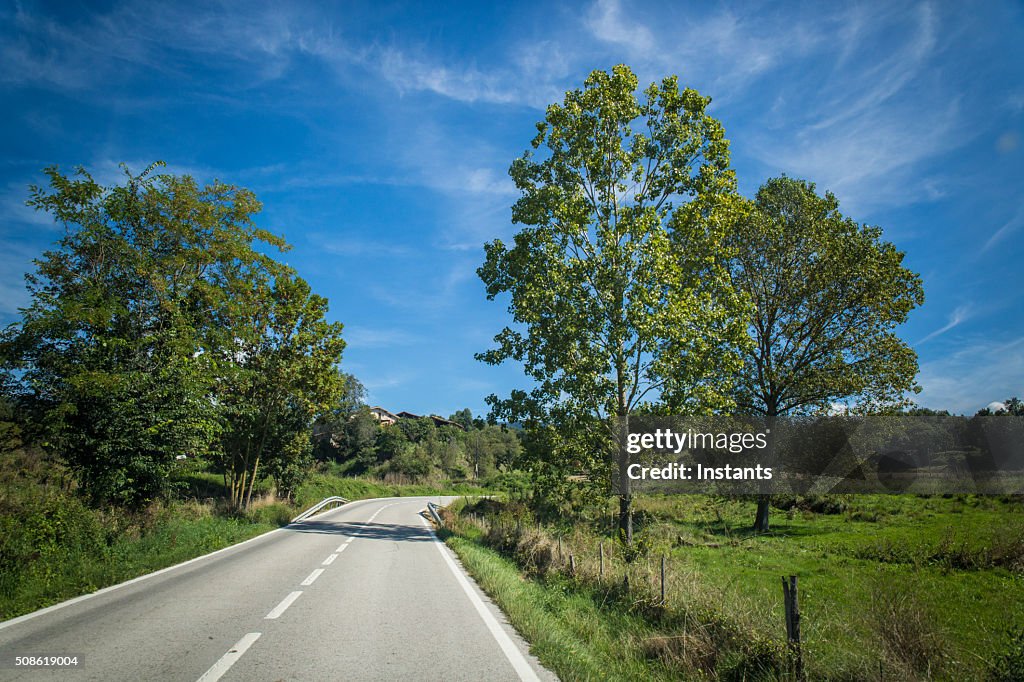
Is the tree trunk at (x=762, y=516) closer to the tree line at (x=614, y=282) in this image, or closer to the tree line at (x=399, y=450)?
the tree line at (x=614, y=282)

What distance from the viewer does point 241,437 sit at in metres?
25.6

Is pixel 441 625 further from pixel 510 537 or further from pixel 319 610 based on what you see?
pixel 510 537

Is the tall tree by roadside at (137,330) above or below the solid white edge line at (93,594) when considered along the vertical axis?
above

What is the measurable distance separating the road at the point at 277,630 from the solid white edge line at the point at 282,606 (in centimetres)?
3

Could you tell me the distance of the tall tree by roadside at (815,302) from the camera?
2344 cm

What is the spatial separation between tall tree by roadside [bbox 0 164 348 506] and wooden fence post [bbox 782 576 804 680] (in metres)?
14.7

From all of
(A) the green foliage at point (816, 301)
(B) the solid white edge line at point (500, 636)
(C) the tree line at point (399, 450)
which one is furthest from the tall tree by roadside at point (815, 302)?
(C) the tree line at point (399, 450)

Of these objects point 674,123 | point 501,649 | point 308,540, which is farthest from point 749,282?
point 501,649

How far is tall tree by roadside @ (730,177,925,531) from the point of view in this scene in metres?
23.4

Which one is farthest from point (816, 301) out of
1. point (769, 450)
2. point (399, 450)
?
point (399, 450)

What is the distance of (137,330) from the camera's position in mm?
17109

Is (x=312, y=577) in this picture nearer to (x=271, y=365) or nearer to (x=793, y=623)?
(x=793, y=623)

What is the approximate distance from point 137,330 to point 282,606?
13.6 m

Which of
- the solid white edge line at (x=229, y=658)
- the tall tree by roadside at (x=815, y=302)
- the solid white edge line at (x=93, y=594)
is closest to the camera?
the solid white edge line at (x=229, y=658)
